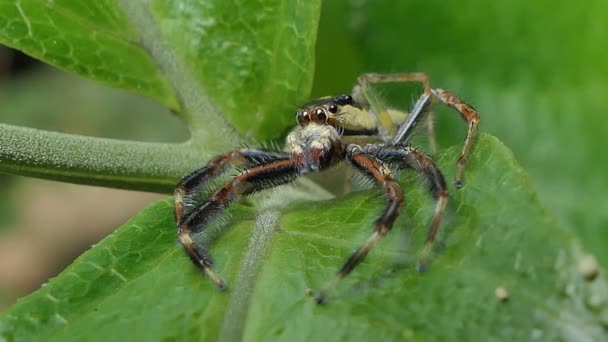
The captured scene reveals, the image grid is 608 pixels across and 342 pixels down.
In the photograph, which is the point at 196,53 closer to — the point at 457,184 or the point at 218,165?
the point at 218,165

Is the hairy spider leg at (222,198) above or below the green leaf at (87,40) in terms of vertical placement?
below

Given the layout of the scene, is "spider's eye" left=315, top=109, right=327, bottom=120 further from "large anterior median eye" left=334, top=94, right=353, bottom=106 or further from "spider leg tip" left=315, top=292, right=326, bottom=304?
"spider leg tip" left=315, top=292, right=326, bottom=304

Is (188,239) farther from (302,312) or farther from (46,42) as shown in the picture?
(46,42)

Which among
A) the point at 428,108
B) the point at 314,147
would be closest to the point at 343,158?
the point at 314,147

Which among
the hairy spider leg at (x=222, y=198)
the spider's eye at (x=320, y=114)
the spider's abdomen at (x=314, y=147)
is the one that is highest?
the spider's eye at (x=320, y=114)

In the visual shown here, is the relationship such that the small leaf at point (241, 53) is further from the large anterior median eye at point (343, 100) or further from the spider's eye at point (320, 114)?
the large anterior median eye at point (343, 100)

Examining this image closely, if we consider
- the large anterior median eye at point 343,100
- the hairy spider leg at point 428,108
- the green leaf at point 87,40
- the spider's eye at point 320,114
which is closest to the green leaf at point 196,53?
the green leaf at point 87,40

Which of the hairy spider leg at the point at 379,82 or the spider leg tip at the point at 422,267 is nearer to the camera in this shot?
the spider leg tip at the point at 422,267

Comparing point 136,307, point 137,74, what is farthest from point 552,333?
point 137,74
